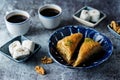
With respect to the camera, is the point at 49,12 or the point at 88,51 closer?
the point at 88,51

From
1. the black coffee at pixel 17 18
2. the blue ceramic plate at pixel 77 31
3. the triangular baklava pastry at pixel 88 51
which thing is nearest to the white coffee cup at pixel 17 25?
the black coffee at pixel 17 18

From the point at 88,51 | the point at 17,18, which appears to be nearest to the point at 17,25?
the point at 17,18

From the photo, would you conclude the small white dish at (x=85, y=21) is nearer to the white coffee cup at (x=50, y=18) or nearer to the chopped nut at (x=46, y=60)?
the white coffee cup at (x=50, y=18)

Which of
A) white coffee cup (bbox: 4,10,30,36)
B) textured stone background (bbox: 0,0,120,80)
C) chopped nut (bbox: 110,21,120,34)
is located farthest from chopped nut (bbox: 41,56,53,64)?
chopped nut (bbox: 110,21,120,34)

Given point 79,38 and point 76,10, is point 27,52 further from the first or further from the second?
point 76,10

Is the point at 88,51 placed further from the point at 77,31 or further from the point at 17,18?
the point at 17,18

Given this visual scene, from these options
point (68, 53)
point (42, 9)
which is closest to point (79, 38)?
point (68, 53)
